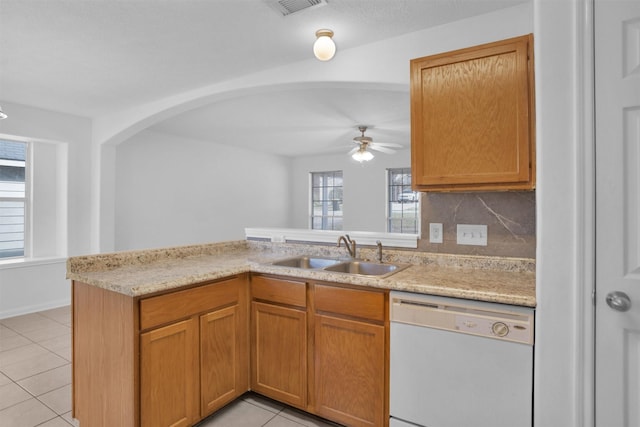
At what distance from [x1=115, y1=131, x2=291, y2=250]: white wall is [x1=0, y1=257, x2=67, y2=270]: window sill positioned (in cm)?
78

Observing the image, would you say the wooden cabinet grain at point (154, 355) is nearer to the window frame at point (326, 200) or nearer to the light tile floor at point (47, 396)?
the light tile floor at point (47, 396)

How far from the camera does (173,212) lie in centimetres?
574

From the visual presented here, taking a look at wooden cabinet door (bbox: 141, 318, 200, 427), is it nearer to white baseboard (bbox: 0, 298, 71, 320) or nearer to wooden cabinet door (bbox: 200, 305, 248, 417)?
wooden cabinet door (bbox: 200, 305, 248, 417)

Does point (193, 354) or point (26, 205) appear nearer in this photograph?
point (193, 354)

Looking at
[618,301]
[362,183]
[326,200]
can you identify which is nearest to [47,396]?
[618,301]

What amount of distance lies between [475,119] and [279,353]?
1.72 meters

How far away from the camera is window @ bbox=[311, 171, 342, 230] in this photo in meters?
7.87

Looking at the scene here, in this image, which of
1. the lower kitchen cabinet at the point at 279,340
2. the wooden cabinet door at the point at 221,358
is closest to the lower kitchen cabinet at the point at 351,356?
the lower kitchen cabinet at the point at 279,340

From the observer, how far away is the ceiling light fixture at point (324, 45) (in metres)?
2.27

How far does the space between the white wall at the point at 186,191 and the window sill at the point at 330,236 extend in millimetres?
2886

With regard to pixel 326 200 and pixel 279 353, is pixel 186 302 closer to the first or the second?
pixel 279 353

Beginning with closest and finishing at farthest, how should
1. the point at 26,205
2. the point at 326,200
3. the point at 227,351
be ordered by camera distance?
the point at 227,351 → the point at 26,205 → the point at 326,200

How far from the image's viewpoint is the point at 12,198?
420cm

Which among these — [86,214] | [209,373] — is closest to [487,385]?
[209,373]
